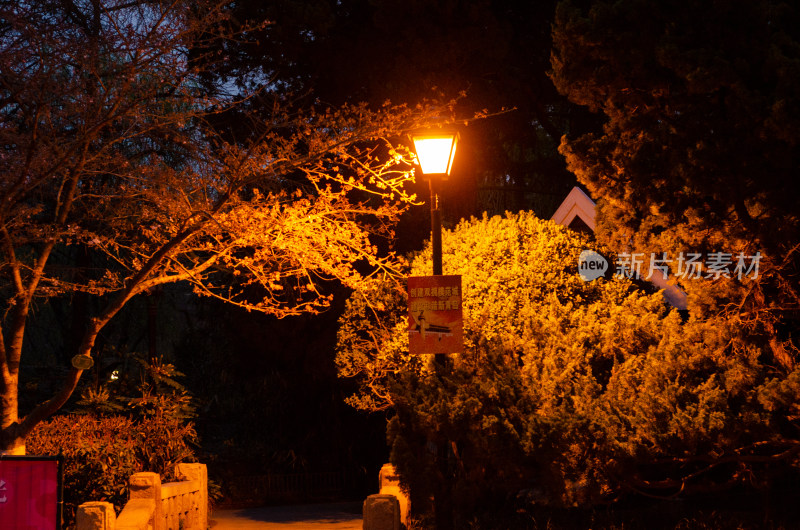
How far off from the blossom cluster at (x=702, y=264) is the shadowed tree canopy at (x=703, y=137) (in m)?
0.05

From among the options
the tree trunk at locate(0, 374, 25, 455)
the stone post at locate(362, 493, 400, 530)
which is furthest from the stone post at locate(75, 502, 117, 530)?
the stone post at locate(362, 493, 400, 530)

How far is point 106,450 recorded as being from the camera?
11445 millimetres

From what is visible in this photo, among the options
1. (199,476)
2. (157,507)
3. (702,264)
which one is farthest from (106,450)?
(702,264)

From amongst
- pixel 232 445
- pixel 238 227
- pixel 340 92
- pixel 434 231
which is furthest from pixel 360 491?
pixel 434 231

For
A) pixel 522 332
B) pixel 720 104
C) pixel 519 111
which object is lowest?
pixel 522 332

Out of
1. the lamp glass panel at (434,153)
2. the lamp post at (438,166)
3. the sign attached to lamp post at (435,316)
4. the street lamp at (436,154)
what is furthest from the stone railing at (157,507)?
the lamp glass panel at (434,153)

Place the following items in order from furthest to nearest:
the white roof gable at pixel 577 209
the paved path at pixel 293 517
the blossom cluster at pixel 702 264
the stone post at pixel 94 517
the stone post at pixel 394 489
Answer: the paved path at pixel 293 517, the white roof gable at pixel 577 209, the stone post at pixel 394 489, the blossom cluster at pixel 702 264, the stone post at pixel 94 517

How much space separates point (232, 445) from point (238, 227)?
481 inches

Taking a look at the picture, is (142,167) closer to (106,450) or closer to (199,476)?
(106,450)

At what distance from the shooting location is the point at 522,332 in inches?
493

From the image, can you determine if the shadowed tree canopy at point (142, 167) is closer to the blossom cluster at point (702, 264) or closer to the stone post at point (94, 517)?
the stone post at point (94, 517)

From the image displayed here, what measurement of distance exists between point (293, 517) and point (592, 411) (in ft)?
33.0

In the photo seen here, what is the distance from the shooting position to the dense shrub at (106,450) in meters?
11.2

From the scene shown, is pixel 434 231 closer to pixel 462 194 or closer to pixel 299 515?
pixel 462 194
